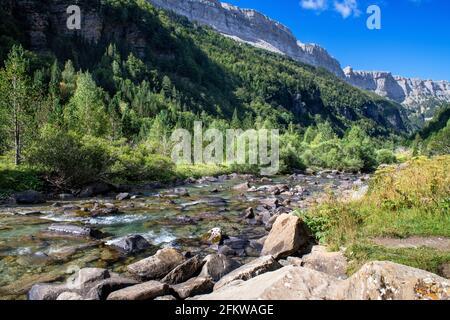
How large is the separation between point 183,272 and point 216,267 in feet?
4.13

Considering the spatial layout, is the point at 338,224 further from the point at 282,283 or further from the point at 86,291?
the point at 86,291

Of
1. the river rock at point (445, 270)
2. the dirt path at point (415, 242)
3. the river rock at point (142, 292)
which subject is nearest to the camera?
the river rock at point (445, 270)

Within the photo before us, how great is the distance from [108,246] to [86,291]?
701 cm

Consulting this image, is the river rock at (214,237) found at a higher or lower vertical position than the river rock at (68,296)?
lower

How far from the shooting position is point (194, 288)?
39.6 ft

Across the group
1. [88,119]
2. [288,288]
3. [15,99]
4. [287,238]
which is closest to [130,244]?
[287,238]

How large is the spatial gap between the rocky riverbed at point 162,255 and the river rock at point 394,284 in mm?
28

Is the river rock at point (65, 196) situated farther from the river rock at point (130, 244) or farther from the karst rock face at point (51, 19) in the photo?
the karst rock face at point (51, 19)

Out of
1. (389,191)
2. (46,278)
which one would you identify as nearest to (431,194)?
(389,191)

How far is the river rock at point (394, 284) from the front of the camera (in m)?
7.53

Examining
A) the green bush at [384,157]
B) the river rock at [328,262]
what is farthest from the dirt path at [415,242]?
the green bush at [384,157]

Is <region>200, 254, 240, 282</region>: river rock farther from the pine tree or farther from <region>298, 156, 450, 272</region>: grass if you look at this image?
the pine tree

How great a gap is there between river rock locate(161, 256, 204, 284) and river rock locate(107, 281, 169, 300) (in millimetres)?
1660

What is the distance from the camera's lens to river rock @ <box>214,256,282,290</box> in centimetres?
1228
